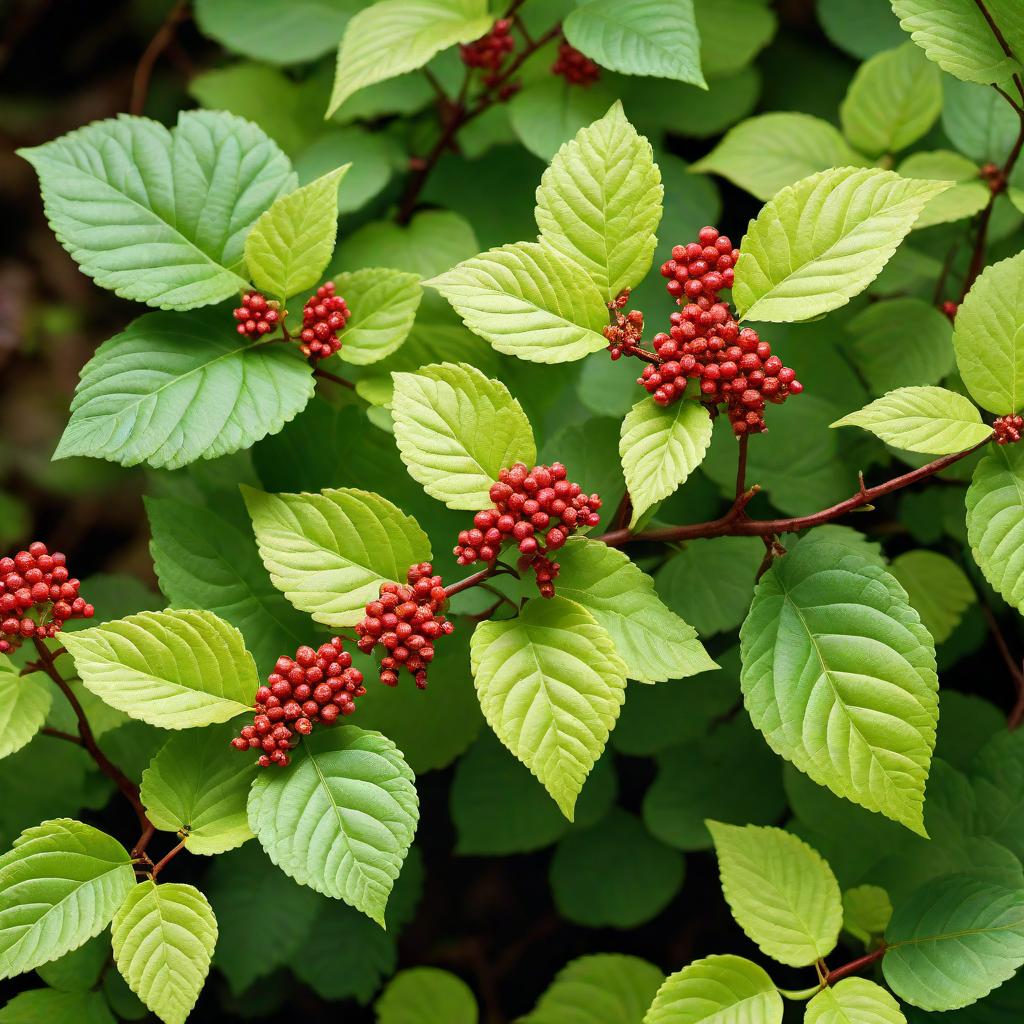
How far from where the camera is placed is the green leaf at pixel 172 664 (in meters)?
0.87

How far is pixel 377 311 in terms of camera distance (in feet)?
3.56

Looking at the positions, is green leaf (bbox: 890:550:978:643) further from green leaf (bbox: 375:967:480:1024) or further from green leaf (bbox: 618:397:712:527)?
green leaf (bbox: 375:967:480:1024)

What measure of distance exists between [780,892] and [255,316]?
80cm

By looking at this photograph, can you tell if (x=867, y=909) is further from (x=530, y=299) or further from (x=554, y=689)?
(x=530, y=299)

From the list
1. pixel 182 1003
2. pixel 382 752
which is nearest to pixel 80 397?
pixel 382 752

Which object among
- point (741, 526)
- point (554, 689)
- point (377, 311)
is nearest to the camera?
point (554, 689)

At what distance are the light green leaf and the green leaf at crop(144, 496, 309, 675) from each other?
0.86m

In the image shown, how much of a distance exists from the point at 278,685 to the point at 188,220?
52 cm

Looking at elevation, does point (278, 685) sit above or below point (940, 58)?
below

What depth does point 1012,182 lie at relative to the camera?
1.26 metres

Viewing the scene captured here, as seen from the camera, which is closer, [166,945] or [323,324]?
[166,945]

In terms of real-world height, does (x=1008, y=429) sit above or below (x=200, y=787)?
above

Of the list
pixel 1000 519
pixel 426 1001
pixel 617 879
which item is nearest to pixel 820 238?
pixel 1000 519

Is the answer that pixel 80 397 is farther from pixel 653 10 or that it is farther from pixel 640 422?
pixel 653 10
